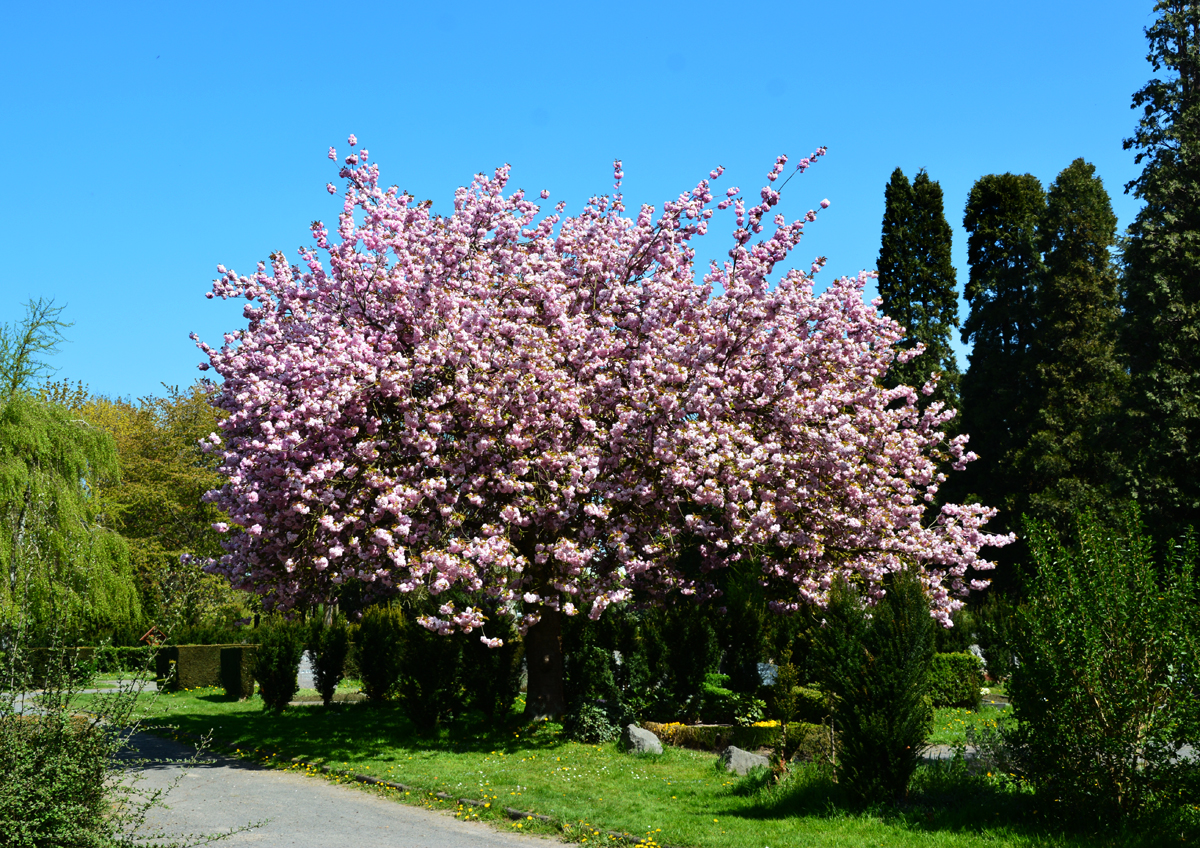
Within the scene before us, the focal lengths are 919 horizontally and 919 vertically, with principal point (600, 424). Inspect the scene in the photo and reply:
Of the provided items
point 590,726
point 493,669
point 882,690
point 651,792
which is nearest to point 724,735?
point 590,726

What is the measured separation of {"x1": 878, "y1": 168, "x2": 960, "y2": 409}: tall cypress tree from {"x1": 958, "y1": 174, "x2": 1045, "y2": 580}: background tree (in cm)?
107

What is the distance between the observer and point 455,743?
54.2 feet

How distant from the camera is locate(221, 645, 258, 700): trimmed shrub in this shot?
24797mm

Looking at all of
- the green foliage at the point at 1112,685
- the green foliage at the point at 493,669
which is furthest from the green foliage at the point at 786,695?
the green foliage at the point at 1112,685

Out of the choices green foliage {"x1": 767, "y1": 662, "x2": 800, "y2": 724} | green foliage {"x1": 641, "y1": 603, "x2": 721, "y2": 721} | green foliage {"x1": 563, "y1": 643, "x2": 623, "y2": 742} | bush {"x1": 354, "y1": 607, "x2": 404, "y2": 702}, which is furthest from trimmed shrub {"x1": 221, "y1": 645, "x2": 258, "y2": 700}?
green foliage {"x1": 767, "y1": 662, "x2": 800, "y2": 724}

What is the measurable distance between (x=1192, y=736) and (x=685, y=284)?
1078 cm

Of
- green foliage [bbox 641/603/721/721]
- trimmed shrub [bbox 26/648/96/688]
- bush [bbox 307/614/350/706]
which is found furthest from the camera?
bush [bbox 307/614/350/706]

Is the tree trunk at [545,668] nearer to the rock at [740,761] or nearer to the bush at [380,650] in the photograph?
the bush at [380,650]

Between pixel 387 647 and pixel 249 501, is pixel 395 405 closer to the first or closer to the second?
pixel 249 501

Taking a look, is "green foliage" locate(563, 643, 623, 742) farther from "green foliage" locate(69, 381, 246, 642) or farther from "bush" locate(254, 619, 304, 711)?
"green foliage" locate(69, 381, 246, 642)

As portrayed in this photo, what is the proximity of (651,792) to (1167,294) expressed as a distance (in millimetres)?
24360

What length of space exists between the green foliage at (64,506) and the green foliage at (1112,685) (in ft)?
77.4

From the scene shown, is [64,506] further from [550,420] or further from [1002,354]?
[1002,354]

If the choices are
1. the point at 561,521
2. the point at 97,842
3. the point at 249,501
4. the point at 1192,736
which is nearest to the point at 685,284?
the point at 561,521
